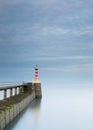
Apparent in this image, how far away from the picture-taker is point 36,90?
144 feet

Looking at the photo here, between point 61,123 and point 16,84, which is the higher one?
point 16,84

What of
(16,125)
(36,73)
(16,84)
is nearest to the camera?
(16,125)

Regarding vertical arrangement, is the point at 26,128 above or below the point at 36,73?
below

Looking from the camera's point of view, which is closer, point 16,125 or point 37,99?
point 16,125

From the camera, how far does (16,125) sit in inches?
832

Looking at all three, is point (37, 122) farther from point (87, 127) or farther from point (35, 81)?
point (35, 81)

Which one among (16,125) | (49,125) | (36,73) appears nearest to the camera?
(16,125)

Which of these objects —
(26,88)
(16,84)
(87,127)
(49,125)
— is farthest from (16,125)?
(26,88)

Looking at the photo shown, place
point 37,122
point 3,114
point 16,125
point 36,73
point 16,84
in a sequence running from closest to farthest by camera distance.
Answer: point 3,114, point 16,125, point 37,122, point 16,84, point 36,73

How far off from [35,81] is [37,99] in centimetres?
241

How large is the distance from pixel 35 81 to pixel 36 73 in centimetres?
104

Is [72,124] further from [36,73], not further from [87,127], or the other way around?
[36,73]

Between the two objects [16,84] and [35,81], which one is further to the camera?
[35,81]

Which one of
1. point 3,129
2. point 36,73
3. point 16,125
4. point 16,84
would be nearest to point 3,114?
point 3,129
